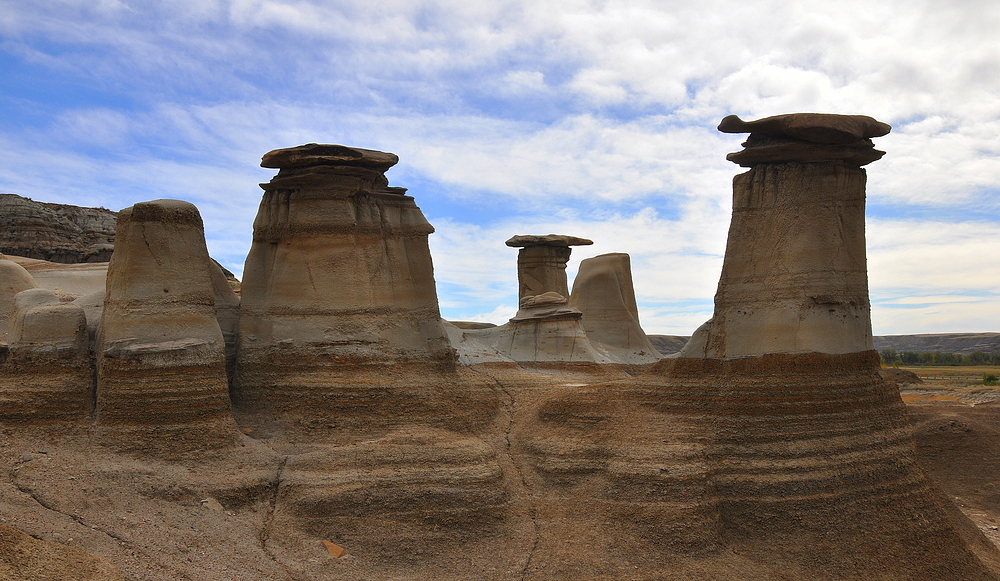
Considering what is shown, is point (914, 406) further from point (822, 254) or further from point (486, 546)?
point (486, 546)

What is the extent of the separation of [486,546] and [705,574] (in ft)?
11.7

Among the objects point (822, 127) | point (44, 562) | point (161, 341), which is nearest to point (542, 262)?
point (822, 127)

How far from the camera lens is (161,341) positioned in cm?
1352

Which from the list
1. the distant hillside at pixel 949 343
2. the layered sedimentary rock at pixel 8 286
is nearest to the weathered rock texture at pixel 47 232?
the layered sedimentary rock at pixel 8 286

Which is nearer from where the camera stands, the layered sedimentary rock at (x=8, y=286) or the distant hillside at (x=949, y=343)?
the layered sedimentary rock at (x=8, y=286)

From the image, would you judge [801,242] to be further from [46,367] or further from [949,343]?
[949,343]

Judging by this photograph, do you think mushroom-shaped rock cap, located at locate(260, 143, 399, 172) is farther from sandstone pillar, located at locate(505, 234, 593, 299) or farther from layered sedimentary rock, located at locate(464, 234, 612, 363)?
sandstone pillar, located at locate(505, 234, 593, 299)

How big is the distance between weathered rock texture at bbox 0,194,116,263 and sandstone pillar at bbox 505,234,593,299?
57.4 ft

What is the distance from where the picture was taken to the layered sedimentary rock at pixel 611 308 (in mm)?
33625

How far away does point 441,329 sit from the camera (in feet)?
58.3

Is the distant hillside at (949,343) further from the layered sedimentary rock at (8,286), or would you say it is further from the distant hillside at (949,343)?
the layered sedimentary rock at (8,286)

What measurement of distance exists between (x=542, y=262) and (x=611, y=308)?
3983mm

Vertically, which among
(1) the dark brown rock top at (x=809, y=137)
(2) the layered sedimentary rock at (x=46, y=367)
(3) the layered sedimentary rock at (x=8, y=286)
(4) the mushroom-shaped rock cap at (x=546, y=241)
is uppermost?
(4) the mushroom-shaped rock cap at (x=546, y=241)

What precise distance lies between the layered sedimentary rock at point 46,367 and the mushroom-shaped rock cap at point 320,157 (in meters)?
5.12
